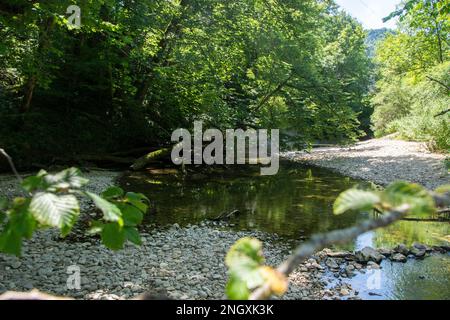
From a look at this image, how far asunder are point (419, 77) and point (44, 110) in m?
16.9

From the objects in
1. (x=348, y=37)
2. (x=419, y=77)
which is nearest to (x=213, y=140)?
(x=419, y=77)

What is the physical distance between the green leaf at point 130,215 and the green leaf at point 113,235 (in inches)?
2.7

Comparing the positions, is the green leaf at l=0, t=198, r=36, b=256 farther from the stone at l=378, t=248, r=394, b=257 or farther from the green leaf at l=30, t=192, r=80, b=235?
the stone at l=378, t=248, r=394, b=257

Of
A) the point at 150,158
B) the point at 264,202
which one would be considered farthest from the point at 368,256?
the point at 150,158

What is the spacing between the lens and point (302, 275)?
6.26 meters

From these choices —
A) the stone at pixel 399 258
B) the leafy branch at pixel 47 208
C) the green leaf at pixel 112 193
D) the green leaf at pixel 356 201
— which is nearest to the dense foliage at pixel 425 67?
the stone at pixel 399 258

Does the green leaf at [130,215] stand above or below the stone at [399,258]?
above

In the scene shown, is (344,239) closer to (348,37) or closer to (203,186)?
(203,186)

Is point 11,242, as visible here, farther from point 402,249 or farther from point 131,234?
point 402,249

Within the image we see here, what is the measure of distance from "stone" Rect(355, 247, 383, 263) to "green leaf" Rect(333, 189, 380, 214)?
21.4 ft

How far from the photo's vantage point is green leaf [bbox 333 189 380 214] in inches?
34.8

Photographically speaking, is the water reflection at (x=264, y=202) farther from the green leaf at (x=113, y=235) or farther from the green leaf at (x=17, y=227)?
the green leaf at (x=17, y=227)

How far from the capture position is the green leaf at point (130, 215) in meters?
1.49

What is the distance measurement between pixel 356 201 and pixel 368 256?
6652mm
